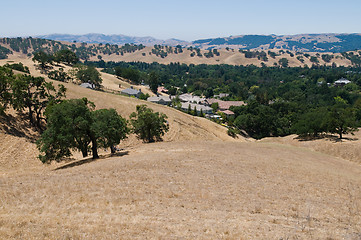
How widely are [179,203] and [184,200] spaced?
855 mm

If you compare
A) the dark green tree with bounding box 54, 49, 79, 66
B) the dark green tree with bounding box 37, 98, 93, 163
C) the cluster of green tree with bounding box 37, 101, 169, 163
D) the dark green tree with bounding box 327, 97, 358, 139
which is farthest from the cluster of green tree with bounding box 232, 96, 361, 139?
the dark green tree with bounding box 54, 49, 79, 66

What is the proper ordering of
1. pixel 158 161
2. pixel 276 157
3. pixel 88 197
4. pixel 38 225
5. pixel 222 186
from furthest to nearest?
1. pixel 276 157
2. pixel 158 161
3. pixel 222 186
4. pixel 88 197
5. pixel 38 225

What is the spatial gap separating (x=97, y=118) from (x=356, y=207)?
32.1 metres

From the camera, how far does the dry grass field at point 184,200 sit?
15.8m

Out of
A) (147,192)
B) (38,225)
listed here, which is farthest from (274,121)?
(38,225)

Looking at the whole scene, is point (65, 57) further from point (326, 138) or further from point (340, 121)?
point (340, 121)

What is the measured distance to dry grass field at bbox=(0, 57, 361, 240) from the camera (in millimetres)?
15820

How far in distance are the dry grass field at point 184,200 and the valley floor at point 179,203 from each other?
2.6 inches

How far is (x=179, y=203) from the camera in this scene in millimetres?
20562

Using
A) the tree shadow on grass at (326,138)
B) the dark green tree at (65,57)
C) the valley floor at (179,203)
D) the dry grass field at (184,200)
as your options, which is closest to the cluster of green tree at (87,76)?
the dark green tree at (65,57)

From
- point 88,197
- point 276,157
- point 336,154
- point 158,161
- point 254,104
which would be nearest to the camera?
point 88,197

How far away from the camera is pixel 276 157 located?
4184 cm

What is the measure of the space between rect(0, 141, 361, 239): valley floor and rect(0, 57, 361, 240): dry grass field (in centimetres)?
7

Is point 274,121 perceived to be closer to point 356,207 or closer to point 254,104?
point 254,104
